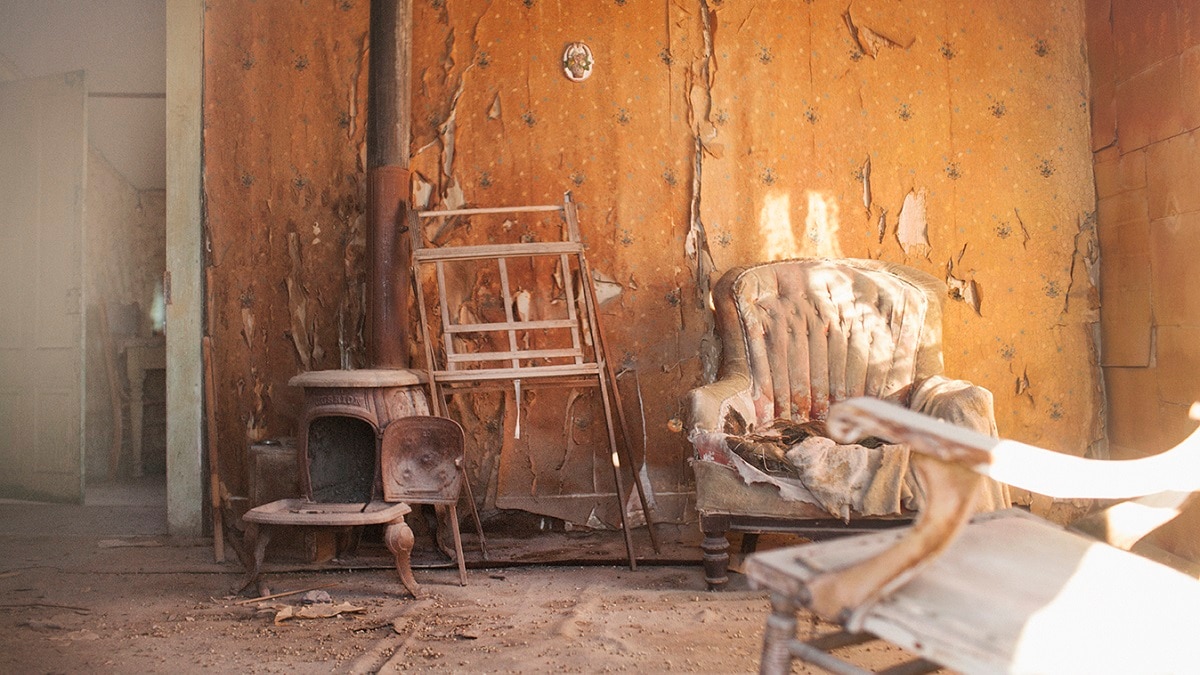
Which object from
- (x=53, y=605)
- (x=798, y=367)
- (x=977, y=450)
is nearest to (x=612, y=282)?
(x=798, y=367)

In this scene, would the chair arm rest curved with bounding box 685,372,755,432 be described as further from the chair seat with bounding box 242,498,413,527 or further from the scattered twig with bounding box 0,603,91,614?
the scattered twig with bounding box 0,603,91,614

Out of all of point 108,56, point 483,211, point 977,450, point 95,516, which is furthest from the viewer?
point 108,56

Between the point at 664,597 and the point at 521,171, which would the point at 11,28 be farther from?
the point at 664,597

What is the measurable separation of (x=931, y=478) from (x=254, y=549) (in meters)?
2.55

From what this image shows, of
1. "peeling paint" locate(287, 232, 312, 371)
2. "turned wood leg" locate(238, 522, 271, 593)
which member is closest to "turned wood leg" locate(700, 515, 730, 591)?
"turned wood leg" locate(238, 522, 271, 593)

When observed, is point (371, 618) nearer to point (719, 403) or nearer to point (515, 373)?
point (515, 373)

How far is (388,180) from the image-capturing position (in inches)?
144

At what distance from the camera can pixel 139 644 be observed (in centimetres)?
257

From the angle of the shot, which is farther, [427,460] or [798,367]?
[798,367]

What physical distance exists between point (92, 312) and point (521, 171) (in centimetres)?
416

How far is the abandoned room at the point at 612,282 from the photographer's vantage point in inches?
127

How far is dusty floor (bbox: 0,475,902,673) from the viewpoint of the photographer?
2.42 meters

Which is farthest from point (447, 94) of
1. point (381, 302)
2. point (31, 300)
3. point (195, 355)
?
point (31, 300)

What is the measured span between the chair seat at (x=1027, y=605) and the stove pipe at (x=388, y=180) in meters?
2.50
